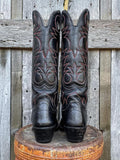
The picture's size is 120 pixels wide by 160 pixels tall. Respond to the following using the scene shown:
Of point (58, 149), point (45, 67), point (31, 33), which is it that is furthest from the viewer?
point (31, 33)

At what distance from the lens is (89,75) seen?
122 centimetres

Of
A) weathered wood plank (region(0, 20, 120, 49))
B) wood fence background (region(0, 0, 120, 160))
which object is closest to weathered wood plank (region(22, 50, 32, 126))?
wood fence background (region(0, 0, 120, 160))

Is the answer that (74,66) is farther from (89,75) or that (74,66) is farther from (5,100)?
(5,100)

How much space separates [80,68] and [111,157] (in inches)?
34.1

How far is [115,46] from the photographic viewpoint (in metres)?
1.17

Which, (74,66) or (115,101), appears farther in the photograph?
(115,101)

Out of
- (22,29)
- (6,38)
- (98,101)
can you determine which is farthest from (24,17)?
(98,101)

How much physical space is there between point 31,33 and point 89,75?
0.54 m

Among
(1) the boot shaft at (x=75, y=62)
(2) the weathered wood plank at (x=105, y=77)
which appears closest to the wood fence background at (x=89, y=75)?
(2) the weathered wood plank at (x=105, y=77)

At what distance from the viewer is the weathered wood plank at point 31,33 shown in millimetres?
1169

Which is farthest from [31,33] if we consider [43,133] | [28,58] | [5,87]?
[43,133]

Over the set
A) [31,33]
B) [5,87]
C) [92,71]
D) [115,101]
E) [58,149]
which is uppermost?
[31,33]

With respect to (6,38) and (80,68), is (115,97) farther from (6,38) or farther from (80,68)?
(6,38)

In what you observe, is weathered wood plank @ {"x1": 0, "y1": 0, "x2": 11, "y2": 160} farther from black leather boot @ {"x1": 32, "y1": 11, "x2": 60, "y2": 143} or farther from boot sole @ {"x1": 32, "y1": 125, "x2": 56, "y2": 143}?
boot sole @ {"x1": 32, "y1": 125, "x2": 56, "y2": 143}
